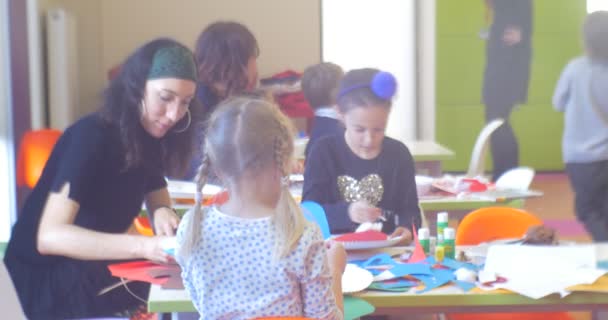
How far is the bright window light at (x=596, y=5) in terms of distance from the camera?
8.00 m

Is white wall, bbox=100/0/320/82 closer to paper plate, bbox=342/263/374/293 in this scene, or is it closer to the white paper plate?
the white paper plate

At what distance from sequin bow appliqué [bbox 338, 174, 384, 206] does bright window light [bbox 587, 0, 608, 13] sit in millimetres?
6154

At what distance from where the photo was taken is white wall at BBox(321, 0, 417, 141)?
25.2 ft

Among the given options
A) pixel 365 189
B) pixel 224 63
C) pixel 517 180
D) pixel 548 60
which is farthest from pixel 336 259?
pixel 548 60

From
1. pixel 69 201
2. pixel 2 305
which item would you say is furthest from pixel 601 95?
pixel 2 305

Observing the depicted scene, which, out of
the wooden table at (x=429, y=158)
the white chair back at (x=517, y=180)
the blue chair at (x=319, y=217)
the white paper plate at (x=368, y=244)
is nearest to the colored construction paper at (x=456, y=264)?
A: the white paper plate at (x=368, y=244)

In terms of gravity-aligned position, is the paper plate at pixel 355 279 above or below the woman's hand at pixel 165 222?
below

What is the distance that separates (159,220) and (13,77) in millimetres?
3041

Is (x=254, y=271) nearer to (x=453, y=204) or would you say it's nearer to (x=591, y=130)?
(x=453, y=204)

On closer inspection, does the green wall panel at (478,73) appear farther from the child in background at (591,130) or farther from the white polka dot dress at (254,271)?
the white polka dot dress at (254,271)

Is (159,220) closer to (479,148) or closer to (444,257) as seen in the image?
(444,257)

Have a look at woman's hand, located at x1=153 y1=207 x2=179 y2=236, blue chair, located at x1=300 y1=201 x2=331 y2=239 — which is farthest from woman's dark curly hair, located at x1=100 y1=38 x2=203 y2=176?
blue chair, located at x1=300 y1=201 x2=331 y2=239

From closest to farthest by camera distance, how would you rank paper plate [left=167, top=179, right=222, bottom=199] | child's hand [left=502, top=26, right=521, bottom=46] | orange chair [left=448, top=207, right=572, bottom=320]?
orange chair [left=448, top=207, right=572, bottom=320] < paper plate [left=167, top=179, right=222, bottom=199] < child's hand [left=502, top=26, right=521, bottom=46]

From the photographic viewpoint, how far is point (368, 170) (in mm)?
2590
